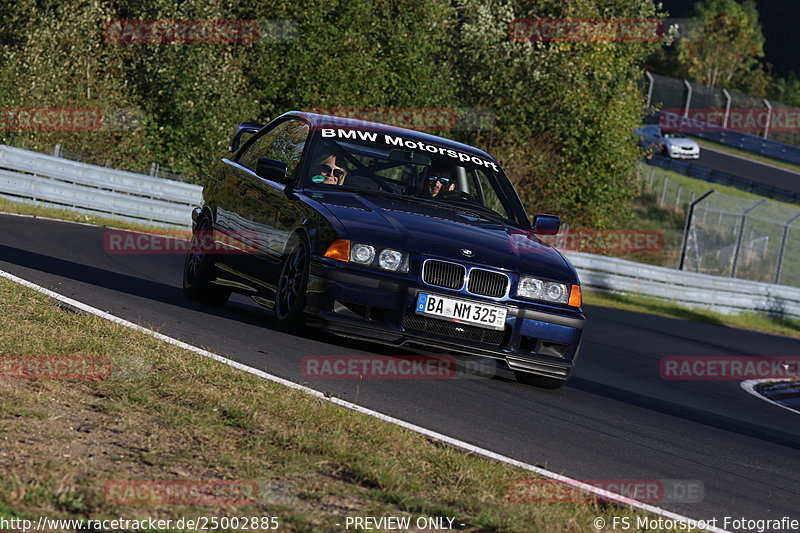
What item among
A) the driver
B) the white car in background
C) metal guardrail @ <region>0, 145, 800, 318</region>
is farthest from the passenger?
the white car in background

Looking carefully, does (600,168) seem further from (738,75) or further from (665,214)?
(738,75)

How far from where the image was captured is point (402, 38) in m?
34.6

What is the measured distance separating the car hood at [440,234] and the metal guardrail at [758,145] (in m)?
55.2

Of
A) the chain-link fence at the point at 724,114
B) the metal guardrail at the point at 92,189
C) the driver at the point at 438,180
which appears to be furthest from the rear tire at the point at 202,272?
the chain-link fence at the point at 724,114

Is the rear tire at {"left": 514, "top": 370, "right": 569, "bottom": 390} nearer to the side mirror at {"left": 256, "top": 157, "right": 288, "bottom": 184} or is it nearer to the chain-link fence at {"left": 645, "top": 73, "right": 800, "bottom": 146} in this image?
the side mirror at {"left": 256, "top": 157, "right": 288, "bottom": 184}

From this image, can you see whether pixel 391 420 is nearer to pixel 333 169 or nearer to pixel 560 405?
pixel 560 405

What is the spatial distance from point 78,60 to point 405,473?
26.7 meters

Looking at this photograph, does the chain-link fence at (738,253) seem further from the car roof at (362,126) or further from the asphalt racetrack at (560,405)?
the car roof at (362,126)

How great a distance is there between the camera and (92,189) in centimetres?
2153

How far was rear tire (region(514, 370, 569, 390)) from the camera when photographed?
831 centimetres

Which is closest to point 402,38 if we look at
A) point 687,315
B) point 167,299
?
point 687,315

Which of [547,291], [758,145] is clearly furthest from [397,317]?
[758,145]

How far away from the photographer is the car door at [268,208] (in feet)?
27.8

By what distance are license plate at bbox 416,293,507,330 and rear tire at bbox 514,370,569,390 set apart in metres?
0.69
